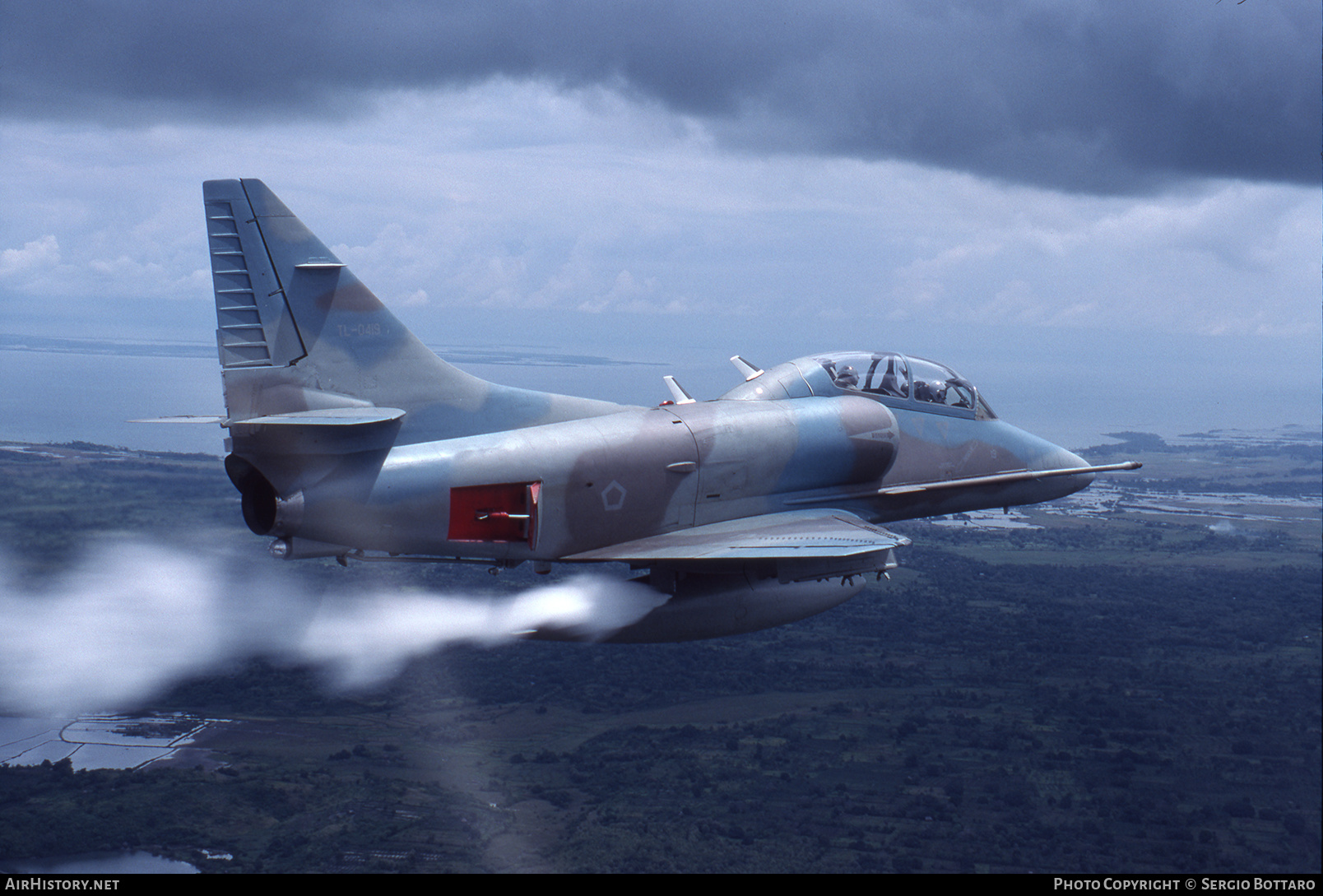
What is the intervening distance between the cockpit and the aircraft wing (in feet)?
10.3

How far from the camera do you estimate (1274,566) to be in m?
114

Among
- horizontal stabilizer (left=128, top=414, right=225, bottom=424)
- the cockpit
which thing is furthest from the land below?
the cockpit

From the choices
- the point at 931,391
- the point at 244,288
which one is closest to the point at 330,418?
the point at 244,288

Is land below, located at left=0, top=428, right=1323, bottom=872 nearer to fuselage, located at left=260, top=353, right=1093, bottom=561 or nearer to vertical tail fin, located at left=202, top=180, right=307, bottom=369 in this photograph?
vertical tail fin, located at left=202, top=180, right=307, bottom=369

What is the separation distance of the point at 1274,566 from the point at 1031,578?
31.0m

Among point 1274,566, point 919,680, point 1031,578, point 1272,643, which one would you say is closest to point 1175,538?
point 1274,566

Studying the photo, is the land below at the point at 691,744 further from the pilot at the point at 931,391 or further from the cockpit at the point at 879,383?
the pilot at the point at 931,391

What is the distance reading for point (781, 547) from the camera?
1870 centimetres

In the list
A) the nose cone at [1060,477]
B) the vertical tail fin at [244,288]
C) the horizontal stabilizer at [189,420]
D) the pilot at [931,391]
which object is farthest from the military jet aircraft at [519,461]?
the nose cone at [1060,477]

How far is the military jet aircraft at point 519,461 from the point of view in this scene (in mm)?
17719

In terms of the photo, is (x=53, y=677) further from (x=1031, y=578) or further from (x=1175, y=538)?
(x=1175, y=538)

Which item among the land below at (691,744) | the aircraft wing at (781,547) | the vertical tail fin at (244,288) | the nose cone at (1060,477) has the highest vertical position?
the vertical tail fin at (244,288)

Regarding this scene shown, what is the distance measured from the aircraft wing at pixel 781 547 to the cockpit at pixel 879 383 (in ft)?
10.3

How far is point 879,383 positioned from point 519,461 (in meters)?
9.79
